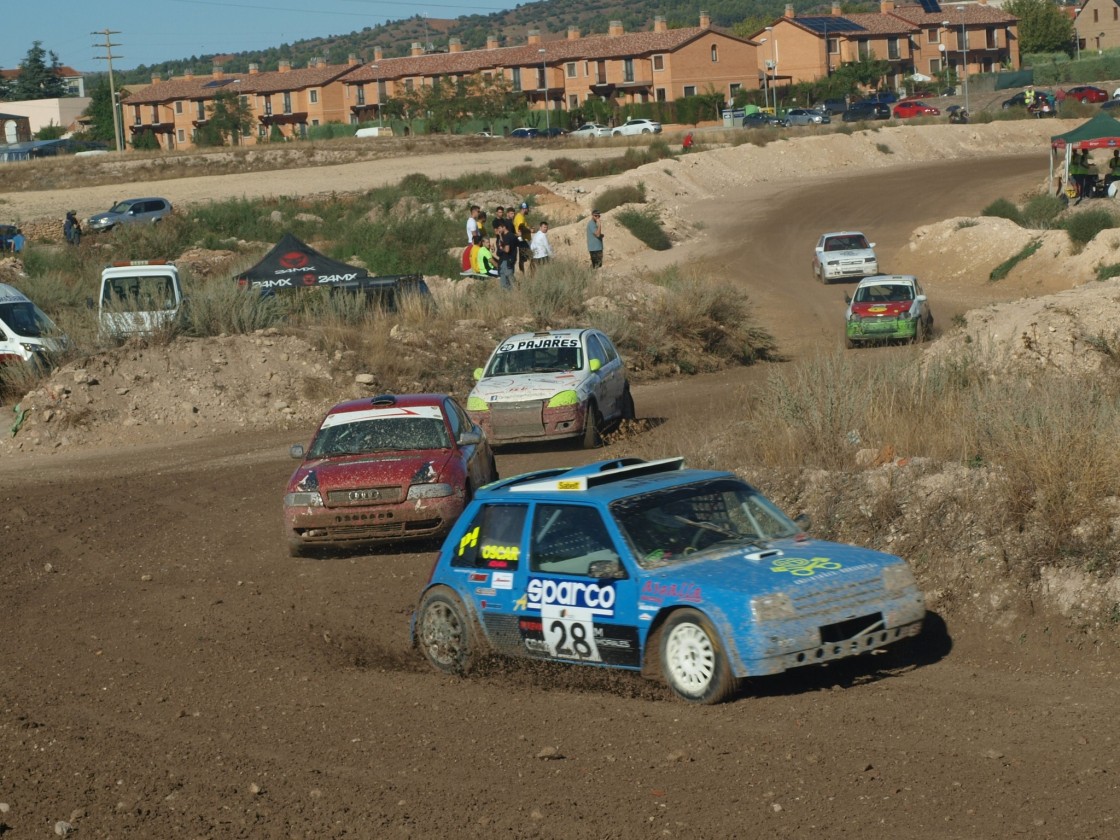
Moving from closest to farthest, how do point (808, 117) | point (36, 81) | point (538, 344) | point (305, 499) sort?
point (305, 499), point (538, 344), point (808, 117), point (36, 81)

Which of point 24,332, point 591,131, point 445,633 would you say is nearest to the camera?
point 445,633

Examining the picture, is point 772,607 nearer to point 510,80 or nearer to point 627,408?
point 627,408

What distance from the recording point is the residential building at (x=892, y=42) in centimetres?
12921

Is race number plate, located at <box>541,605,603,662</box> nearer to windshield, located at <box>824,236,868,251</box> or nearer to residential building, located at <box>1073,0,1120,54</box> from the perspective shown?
windshield, located at <box>824,236,868,251</box>

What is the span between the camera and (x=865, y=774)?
6.99 metres

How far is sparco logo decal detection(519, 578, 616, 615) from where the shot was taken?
29.2 feet

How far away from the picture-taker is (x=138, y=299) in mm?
26000

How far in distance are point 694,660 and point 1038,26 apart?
149 metres

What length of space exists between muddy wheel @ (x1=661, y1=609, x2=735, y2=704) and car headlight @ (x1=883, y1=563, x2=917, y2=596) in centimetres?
121

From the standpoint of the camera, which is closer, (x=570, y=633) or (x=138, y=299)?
(x=570, y=633)

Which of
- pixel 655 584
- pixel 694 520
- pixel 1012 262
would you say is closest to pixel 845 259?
pixel 1012 262

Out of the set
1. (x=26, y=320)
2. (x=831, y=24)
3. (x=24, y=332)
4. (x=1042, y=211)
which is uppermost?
(x=831, y=24)

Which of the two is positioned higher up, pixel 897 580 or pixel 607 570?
pixel 607 570

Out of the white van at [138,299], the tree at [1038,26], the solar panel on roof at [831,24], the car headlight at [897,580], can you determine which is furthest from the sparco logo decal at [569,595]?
the tree at [1038,26]
